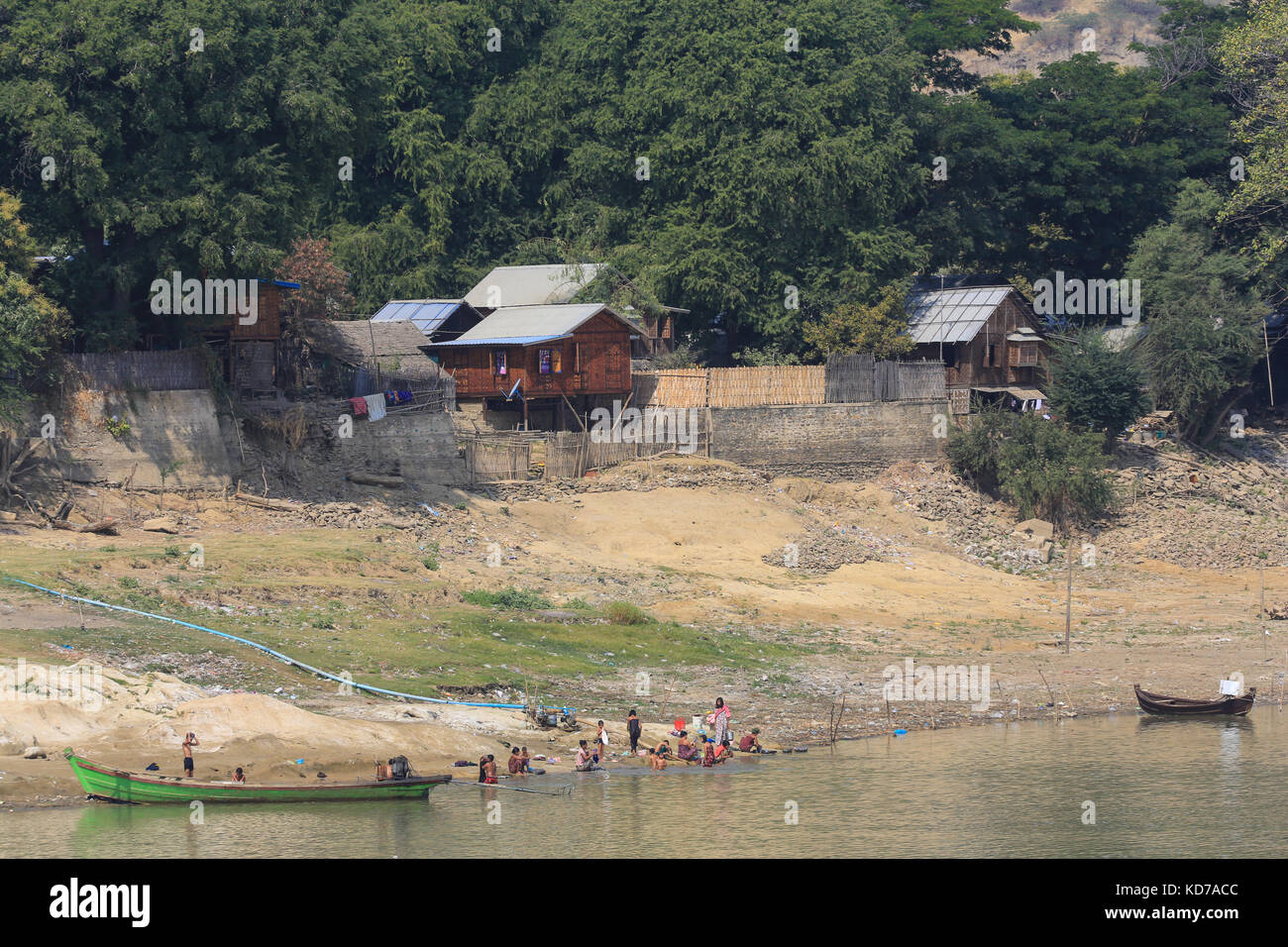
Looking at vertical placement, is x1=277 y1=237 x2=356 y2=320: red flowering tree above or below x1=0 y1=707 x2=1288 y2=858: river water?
above

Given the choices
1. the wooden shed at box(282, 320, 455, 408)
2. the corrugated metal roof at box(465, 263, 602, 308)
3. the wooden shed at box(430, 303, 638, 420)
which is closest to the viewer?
the wooden shed at box(282, 320, 455, 408)

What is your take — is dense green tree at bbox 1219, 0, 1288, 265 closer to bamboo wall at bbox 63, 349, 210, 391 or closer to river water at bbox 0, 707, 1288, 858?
river water at bbox 0, 707, 1288, 858

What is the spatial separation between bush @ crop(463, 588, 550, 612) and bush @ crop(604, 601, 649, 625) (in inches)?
68.2

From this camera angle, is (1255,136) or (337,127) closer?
(337,127)

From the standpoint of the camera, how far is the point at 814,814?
97.8 feet

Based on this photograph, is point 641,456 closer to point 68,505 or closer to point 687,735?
point 68,505

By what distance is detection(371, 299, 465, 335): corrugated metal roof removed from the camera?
62719 millimetres

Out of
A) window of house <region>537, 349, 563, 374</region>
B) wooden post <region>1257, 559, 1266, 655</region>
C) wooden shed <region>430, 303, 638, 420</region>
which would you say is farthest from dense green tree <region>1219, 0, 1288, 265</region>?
window of house <region>537, 349, 563, 374</region>

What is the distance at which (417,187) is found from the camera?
7244 cm

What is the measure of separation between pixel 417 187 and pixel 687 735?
143 ft

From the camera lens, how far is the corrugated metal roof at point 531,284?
66312 millimetres
